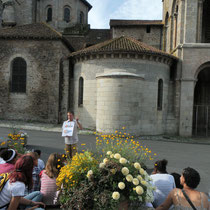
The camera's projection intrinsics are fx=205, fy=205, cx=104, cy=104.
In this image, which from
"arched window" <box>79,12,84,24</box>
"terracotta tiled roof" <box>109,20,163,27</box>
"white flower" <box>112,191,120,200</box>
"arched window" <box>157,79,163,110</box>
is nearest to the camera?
"white flower" <box>112,191,120,200</box>

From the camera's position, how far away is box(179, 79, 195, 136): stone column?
15.0 m

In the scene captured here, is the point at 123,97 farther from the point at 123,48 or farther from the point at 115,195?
the point at 115,195

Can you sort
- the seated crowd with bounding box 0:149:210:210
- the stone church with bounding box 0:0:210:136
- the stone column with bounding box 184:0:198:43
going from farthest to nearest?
the stone column with bounding box 184:0:198:43
the stone church with bounding box 0:0:210:136
the seated crowd with bounding box 0:149:210:210

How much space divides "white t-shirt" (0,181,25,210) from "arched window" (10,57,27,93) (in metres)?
15.4

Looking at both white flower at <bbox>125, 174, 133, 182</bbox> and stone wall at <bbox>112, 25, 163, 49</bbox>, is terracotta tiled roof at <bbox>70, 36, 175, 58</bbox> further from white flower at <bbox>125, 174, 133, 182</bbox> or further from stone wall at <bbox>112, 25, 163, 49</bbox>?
white flower at <bbox>125, 174, 133, 182</bbox>

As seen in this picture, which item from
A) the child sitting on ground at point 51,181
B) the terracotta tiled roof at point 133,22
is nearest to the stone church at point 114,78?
the terracotta tiled roof at point 133,22

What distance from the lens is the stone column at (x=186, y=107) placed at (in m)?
15.0

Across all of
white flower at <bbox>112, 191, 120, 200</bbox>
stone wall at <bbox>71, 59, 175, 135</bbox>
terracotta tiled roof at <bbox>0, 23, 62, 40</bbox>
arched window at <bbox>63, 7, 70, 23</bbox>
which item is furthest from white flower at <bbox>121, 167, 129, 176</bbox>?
arched window at <bbox>63, 7, 70, 23</bbox>

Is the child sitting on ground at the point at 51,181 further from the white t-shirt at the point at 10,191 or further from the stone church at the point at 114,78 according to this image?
the stone church at the point at 114,78

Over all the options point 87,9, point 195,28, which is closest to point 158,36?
point 195,28

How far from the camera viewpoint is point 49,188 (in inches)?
148

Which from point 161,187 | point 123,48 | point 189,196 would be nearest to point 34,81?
point 123,48

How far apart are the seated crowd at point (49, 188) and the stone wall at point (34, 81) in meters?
13.2

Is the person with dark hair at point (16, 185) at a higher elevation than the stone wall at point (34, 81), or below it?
below
